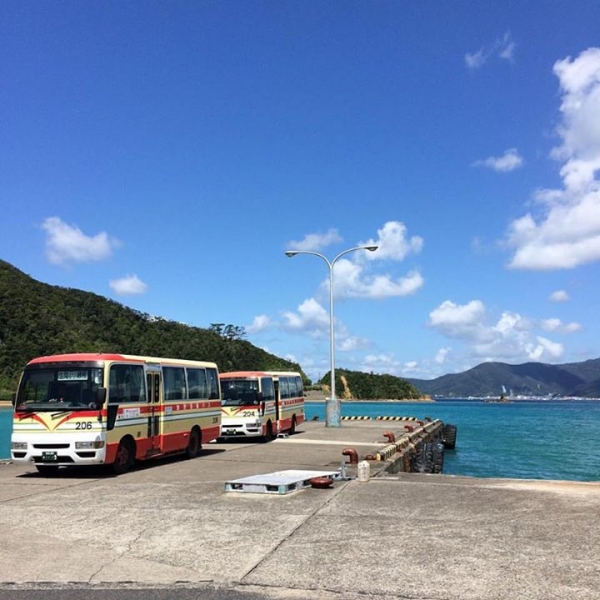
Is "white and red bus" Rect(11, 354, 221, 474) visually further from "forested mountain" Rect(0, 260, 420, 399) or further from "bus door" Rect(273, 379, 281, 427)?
"forested mountain" Rect(0, 260, 420, 399)

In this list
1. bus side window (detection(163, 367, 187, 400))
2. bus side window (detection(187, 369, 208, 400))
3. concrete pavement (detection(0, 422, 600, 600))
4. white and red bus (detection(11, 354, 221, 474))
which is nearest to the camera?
concrete pavement (detection(0, 422, 600, 600))

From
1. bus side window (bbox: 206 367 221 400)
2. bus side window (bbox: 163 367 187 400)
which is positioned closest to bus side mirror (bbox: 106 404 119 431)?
bus side window (bbox: 163 367 187 400)

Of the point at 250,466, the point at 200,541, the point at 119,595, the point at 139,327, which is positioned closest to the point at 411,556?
the point at 200,541

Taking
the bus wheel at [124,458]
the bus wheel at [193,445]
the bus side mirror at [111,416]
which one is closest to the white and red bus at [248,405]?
the bus wheel at [193,445]

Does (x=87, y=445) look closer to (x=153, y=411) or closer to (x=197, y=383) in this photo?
(x=153, y=411)

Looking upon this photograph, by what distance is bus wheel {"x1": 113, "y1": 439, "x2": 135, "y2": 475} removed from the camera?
14906 mm

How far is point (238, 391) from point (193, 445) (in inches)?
211

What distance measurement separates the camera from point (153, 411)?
54.1ft

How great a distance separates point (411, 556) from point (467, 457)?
3311 centimetres

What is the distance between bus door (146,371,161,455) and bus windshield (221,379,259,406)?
7.54 metres

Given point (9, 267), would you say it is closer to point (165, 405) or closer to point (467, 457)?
point (467, 457)

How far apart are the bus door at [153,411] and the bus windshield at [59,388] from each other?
2.12 meters

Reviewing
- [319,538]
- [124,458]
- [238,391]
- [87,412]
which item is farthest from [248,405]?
[319,538]

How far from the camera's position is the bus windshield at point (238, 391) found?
24250 millimetres
